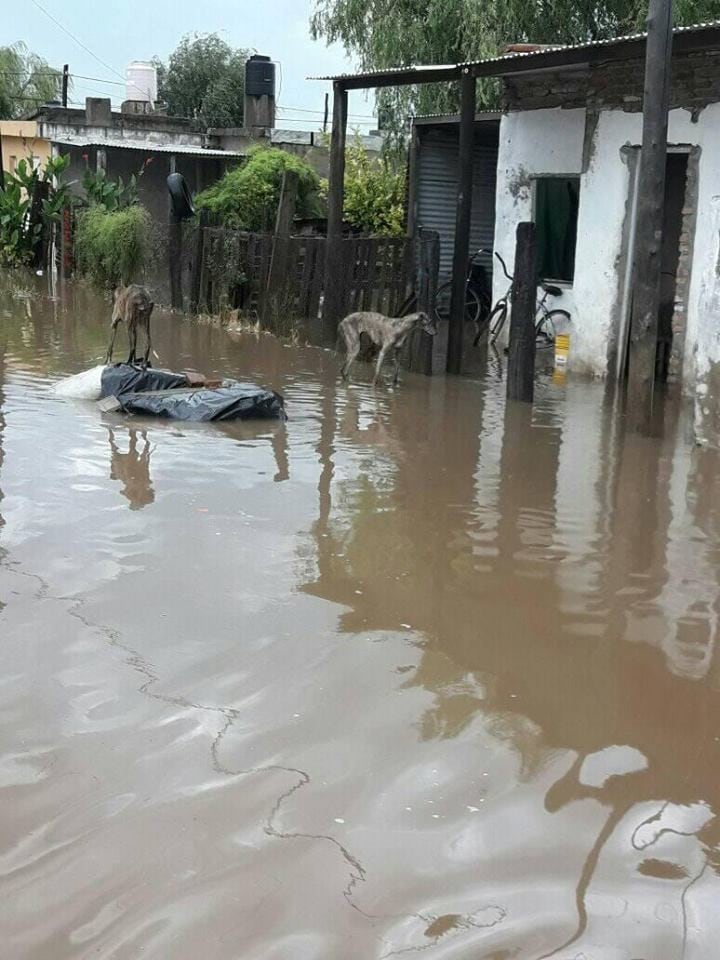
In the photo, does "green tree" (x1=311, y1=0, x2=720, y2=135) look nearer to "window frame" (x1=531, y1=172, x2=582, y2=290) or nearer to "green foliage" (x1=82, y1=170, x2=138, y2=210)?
"window frame" (x1=531, y1=172, x2=582, y2=290)

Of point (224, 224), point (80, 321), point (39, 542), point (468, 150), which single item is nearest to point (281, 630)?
point (39, 542)

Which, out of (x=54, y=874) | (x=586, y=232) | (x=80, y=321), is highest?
(x=586, y=232)

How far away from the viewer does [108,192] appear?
2188 cm

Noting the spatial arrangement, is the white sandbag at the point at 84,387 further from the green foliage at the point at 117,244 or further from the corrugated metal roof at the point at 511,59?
the green foliage at the point at 117,244

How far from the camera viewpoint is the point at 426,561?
6246 millimetres

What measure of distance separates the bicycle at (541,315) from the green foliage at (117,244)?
7102 mm

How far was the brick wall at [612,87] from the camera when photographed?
1144 cm

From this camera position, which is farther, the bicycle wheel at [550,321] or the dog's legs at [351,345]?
the bicycle wheel at [550,321]

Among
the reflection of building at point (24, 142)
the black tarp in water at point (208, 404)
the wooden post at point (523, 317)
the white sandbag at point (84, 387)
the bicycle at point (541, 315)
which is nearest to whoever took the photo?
the black tarp in water at point (208, 404)

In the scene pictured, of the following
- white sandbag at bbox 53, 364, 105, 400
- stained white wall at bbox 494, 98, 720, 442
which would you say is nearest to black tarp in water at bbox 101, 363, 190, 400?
white sandbag at bbox 53, 364, 105, 400

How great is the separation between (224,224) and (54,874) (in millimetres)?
15664

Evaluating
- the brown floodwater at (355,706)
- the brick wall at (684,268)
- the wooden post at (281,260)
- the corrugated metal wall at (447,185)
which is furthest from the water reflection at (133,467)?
the corrugated metal wall at (447,185)

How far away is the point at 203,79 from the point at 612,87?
42.8 meters

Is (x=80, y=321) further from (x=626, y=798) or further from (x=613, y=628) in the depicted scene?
(x=626, y=798)
